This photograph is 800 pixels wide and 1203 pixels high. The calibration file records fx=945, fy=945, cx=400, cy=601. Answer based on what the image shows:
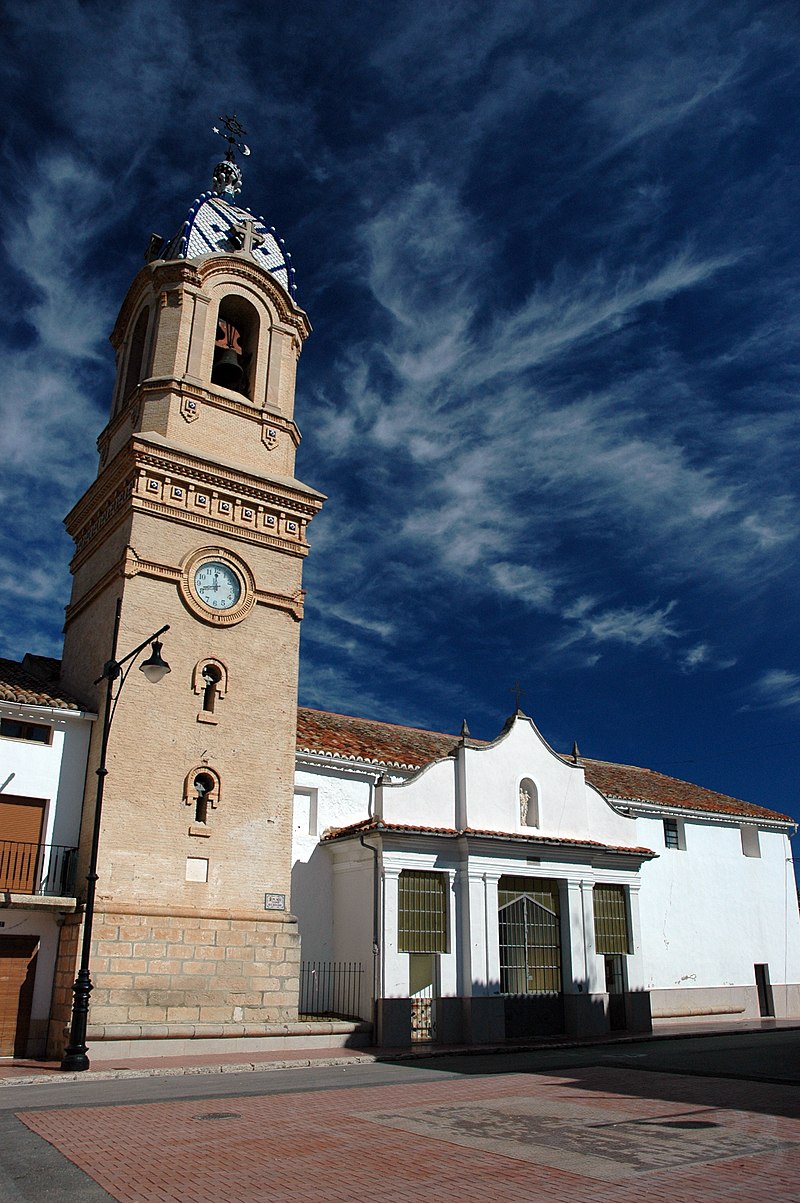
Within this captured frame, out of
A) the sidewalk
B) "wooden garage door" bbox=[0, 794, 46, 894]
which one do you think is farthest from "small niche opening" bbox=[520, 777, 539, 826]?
"wooden garage door" bbox=[0, 794, 46, 894]

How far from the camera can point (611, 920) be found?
76.3ft

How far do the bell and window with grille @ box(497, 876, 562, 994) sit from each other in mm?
13285

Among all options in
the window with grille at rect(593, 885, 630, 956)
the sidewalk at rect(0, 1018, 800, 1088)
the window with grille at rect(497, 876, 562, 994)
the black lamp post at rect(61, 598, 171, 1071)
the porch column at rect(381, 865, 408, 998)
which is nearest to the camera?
the sidewalk at rect(0, 1018, 800, 1088)

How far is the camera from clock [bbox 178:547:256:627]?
19656 mm

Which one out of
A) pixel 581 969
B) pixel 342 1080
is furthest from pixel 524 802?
pixel 342 1080

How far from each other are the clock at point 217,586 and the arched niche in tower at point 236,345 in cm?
457

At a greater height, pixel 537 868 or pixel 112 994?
pixel 537 868

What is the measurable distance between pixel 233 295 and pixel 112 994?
1571 cm

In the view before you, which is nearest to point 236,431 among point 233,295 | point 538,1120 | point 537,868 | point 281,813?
point 233,295

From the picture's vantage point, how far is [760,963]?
28500mm

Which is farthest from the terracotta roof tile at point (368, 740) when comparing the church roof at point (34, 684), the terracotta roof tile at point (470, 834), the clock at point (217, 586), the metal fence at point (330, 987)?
the church roof at point (34, 684)

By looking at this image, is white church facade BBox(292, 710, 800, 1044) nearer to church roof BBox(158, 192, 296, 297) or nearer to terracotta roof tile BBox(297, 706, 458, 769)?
terracotta roof tile BBox(297, 706, 458, 769)

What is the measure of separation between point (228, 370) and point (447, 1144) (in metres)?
18.0

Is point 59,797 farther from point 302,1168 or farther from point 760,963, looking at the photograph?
point 760,963
